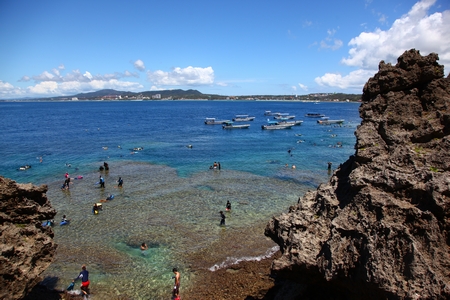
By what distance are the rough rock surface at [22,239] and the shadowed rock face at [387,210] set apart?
31.1ft

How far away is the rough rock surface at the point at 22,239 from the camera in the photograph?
11.2 metres

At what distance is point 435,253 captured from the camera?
25.0 ft

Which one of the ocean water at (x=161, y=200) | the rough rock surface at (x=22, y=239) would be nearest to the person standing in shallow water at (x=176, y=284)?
the ocean water at (x=161, y=200)

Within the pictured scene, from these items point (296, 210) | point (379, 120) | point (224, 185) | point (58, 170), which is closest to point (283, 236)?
point (296, 210)

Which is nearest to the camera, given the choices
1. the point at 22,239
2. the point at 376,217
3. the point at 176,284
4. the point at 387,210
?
the point at 387,210

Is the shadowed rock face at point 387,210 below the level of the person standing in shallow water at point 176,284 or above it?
above

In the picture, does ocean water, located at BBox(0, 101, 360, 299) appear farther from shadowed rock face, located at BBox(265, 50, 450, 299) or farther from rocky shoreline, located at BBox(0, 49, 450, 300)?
shadowed rock face, located at BBox(265, 50, 450, 299)

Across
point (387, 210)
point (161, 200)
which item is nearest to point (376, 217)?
point (387, 210)

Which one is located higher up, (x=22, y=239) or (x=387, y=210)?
(x=387, y=210)

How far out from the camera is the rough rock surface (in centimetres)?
1118

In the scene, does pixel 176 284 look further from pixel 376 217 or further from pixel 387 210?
pixel 387 210

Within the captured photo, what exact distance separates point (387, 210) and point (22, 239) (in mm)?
13328

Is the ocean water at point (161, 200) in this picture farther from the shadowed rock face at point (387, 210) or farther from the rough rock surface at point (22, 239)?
the shadowed rock face at point (387, 210)

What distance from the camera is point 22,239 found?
1221 centimetres
